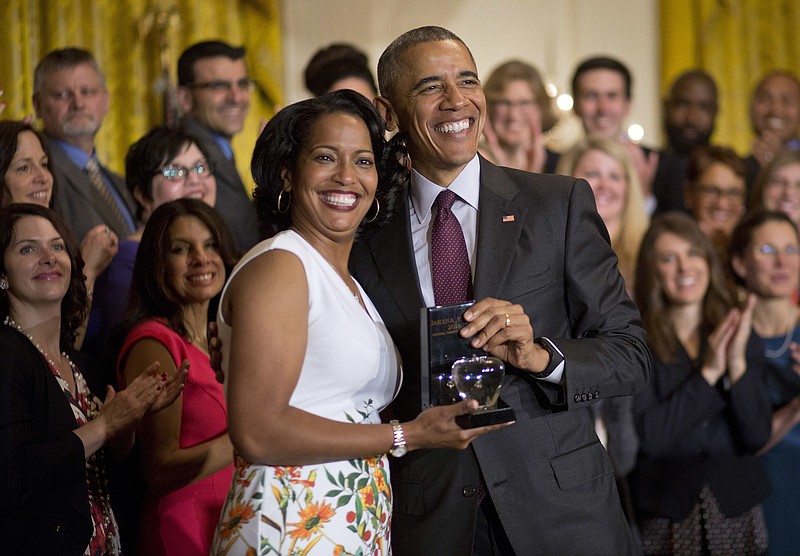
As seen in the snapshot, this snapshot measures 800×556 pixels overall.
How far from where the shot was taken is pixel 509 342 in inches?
93.0

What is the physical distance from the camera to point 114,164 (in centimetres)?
616

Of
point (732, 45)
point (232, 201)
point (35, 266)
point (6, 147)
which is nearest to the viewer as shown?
point (35, 266)

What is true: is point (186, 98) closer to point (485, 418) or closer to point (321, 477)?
point (321, 477)

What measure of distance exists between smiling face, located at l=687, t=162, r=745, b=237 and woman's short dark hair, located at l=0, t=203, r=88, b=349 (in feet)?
10.7

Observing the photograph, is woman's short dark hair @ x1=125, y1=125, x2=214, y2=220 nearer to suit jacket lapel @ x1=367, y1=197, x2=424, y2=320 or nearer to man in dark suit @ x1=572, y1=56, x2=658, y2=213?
suit jacket lapel @ x1=367, y1=197, x2=424, y2=320

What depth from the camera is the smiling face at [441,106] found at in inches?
104

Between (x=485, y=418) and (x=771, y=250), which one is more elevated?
(x=771, y=250)

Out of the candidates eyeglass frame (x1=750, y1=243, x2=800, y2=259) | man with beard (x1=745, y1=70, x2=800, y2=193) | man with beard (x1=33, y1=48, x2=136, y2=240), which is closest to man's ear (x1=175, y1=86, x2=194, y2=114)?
man with beard (x1=33, y1=48, x2=136, y2=240)

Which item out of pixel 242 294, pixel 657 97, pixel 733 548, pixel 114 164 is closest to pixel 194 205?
pixel 242 294

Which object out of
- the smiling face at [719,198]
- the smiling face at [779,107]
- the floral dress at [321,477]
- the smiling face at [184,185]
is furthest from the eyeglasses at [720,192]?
the floral dress at [321,477]

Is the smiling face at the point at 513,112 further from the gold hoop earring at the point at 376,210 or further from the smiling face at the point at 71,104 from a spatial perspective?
the gold hoop earring at the point at 376,210

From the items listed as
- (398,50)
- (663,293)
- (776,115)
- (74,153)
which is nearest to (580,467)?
(398,50)

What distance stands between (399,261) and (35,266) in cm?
114

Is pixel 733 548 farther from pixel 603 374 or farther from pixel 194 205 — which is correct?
pixel 194 205
